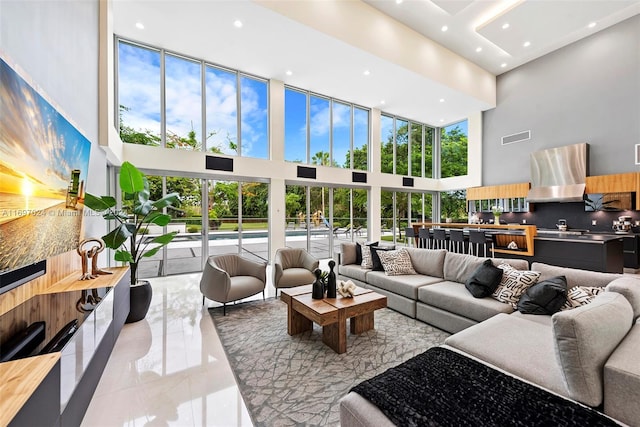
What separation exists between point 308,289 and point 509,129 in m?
9.71

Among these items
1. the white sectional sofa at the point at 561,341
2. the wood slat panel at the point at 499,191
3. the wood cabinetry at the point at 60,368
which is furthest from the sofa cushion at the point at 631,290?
the wood slat panel at the point at 499,191

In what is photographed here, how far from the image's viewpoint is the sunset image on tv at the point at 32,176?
1.66m

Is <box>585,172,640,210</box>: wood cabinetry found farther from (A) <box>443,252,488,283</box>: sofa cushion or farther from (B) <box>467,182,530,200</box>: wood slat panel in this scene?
(A) <box>443,252,488,283</box>: sofa cushion

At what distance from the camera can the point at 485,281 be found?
315cm

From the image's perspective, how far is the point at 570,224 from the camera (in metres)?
7.74

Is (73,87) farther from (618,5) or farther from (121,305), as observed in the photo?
(618,5)

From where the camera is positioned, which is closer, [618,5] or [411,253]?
[411,253]

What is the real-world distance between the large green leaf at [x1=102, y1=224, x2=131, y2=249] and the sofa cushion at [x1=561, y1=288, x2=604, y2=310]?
4.94 metres

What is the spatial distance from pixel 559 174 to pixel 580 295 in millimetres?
7369

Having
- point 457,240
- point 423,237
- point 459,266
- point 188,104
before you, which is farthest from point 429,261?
point 188,104

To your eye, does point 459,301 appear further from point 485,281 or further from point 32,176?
point 32,176

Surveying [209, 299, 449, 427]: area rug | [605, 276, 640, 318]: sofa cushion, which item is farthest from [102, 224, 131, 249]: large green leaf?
[605, 276, 640, 318]: sofa cushion

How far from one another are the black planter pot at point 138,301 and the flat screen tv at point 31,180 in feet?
3.72

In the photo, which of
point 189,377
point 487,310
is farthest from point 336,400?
point 487,310
